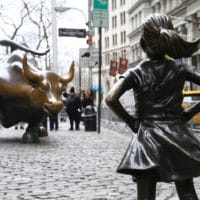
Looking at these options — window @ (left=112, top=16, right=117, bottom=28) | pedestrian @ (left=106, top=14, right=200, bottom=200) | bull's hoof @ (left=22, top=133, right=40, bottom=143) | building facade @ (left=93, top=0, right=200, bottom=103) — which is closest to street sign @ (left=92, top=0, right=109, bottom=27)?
building facade @ (left=93, top=0, right=200, bottom=103)

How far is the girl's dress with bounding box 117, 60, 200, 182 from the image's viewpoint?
12.9 feet

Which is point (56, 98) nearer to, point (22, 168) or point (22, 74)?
point (22, 74)

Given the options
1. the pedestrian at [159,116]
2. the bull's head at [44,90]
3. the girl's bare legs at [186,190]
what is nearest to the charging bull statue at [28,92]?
the bull's head at [44,90]

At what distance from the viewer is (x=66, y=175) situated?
907 centimetres

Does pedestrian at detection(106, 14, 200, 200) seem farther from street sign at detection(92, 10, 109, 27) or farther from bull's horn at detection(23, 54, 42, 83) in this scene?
street sign at detection(92, 10, 109, 27)

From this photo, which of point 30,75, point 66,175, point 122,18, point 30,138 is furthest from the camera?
point 122,18

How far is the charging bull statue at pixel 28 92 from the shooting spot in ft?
48.2

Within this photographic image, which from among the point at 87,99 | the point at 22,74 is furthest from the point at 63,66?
the point at 22,74

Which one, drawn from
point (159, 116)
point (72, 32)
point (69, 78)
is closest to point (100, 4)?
point (72, 32)

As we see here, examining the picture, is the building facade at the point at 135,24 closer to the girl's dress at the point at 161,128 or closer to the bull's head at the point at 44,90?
the bull's head at the point at 44,90

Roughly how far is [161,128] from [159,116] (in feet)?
0.38

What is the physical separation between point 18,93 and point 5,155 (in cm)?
302

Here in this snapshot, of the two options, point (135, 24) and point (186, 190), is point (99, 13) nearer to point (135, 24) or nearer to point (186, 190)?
point (186, 190)

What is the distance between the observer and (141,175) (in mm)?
4016
